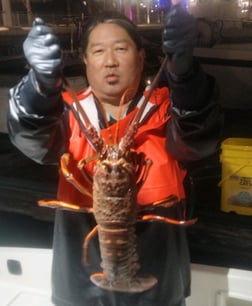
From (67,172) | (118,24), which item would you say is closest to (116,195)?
(67,172)

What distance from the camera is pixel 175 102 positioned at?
1149 mm

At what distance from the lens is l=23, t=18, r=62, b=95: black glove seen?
102 cm

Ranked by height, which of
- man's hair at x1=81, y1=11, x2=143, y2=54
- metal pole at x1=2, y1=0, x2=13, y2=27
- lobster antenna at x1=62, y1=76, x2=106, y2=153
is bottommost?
lobster antenna at x1=62, y1=76, x2=106, y2=153

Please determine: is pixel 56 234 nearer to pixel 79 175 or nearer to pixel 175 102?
pixel 79 175

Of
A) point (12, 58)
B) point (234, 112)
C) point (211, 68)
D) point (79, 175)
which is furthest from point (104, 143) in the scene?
point (234, 112)

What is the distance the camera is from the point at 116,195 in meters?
1.23

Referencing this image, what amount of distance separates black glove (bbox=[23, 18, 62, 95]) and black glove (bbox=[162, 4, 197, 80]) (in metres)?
0.29

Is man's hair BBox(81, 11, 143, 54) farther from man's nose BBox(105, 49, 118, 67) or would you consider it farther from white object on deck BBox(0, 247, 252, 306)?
white object on deck BBox(0, 247, 252, 306)

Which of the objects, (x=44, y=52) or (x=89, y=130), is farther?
(x=89, y=130)

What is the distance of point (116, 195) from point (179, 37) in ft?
1.67

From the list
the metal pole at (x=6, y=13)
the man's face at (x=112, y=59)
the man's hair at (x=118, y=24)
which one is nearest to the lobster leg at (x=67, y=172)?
the man's face at (x=112, y=59)

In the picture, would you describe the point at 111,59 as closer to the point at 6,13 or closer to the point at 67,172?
the point at 67,172

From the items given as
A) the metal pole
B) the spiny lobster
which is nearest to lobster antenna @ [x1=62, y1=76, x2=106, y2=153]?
the spiny lobster

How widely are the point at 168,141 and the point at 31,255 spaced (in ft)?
3.27
